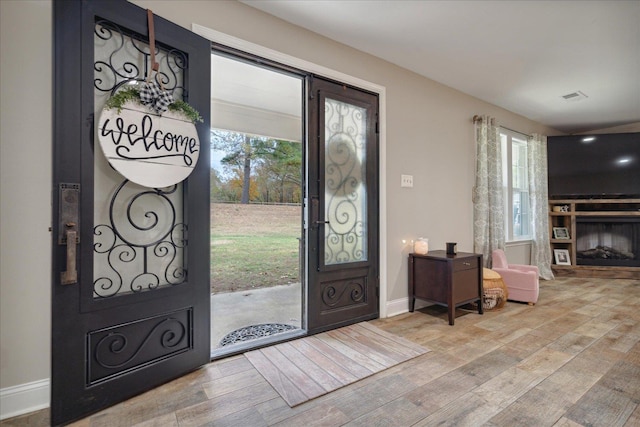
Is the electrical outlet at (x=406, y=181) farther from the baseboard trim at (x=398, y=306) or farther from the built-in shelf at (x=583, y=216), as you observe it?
the built-in shelf at (x=583, y=216)

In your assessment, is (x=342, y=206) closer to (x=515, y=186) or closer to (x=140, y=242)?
(x=140, y=242)

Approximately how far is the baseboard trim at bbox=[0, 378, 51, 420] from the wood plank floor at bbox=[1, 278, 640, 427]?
0.05 metres

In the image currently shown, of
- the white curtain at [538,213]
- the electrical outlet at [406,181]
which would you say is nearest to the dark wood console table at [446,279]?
the electrical outlet at [406,181]

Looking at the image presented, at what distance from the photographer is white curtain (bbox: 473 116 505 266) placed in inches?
159

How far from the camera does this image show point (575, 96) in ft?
13.5

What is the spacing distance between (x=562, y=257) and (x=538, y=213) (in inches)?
41.9

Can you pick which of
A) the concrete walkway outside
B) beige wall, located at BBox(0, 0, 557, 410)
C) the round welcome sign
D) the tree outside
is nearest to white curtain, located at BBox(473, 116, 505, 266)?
beige wall, located at BBox(0, 0, 557, 410)

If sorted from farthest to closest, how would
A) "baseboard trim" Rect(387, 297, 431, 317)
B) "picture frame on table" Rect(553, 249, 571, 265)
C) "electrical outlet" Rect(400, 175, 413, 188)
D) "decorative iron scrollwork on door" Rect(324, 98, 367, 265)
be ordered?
"picture frame on table" Rect(553, 249, 571, 265), "electrical outlet" Rect(400, 175, 413, 188), "baseboard trim" Rect(387, 297, 431, 317), "decorative iron scrollwork on door" Rect(324, 98, 367, 265)

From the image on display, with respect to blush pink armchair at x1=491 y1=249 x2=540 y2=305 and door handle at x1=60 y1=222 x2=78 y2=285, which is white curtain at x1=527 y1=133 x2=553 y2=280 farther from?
door handle at x1=60 y1=222 x2=78 y2=285

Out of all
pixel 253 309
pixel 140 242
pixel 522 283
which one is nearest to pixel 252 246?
pixel 253 309

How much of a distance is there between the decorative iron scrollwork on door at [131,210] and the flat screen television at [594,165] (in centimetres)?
599

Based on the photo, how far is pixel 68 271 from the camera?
1.51 meters

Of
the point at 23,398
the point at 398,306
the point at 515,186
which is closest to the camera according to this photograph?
the point at 23,398

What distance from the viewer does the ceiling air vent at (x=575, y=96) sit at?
402 centimetres
